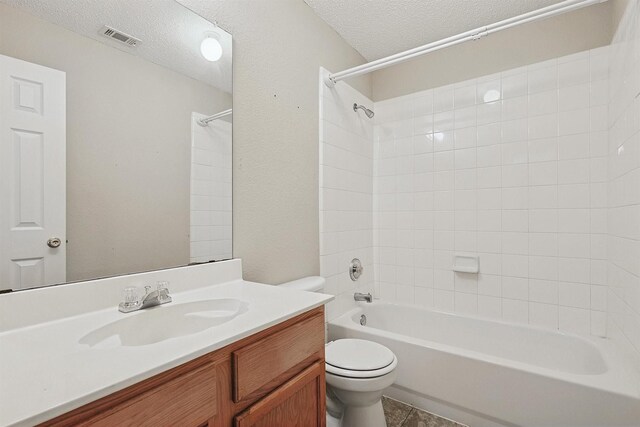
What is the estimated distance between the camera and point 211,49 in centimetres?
140

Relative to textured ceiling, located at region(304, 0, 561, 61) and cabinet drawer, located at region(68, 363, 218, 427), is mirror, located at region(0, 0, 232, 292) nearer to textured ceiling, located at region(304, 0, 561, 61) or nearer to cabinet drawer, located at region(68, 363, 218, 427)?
cabinet drawer, located at region(68, 363, 218, 427)

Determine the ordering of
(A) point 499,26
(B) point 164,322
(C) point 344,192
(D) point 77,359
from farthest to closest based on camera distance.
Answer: (C) point 344,192
(A) point 499,26
(B) point 164,322
(D) point 77,359

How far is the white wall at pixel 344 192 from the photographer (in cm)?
207

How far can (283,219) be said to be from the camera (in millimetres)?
1760

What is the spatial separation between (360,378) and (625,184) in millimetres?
1541

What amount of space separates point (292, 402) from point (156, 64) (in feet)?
4.28

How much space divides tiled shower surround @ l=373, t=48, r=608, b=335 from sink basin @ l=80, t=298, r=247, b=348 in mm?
1713

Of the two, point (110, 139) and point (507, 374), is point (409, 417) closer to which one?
point (507, 374)

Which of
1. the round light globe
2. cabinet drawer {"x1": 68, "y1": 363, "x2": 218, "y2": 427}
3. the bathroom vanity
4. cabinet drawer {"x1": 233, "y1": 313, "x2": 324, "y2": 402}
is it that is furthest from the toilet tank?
the round light globe

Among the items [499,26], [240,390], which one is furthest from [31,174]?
[499,26]

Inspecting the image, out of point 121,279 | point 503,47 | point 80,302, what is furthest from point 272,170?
point 503,47

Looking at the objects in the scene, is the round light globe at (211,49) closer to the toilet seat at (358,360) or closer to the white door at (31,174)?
the white door at (31,174)

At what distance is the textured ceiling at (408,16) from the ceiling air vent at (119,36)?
47.0 inches

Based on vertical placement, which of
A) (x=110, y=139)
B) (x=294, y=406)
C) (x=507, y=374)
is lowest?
(x=507, y=374)
